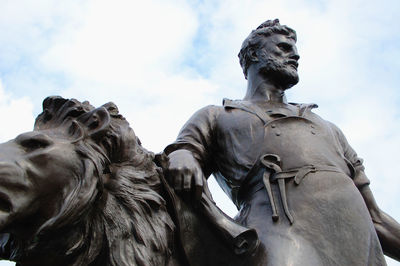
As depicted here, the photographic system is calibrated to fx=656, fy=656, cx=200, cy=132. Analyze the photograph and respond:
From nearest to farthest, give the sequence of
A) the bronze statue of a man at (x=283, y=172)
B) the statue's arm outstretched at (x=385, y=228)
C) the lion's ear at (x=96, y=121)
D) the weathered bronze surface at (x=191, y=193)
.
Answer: the weathered bronze surface at (x=191, y=193) → the lion's ear at (x=96, y=121) → the bronze statue of a man at (x=283, y=172) → the statue's arm outstretched at (x=385, y=228)

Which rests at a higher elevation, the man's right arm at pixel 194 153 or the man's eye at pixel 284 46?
the man's eye at pixel 284 46

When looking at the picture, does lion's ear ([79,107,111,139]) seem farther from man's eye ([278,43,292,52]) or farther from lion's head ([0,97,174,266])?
man's eye ([278,43,292,52])

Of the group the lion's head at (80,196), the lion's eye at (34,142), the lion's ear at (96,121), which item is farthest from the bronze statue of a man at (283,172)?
the lion's eye at (34,142)

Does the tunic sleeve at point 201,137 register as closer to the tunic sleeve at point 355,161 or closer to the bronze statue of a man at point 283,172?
the bronze statue of a man at point 283,172

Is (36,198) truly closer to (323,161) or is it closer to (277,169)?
(277,169)

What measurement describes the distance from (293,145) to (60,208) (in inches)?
62.2

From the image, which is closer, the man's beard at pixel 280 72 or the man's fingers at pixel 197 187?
the man's fingers at pixel 197 187

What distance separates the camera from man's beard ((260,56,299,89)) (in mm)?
4570

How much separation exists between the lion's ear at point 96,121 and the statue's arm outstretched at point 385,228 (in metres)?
1.84

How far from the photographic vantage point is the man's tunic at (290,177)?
340 cm

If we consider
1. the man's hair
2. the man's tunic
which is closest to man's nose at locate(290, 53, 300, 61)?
the man's hair

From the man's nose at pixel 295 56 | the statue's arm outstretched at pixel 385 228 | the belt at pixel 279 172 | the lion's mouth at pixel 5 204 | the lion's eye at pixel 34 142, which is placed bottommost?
the lion's mouth at pixel 5 204

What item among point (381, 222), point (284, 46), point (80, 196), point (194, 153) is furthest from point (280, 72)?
point (80, 196)

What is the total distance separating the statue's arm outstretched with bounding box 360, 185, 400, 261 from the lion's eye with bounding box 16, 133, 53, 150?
2.14 m
